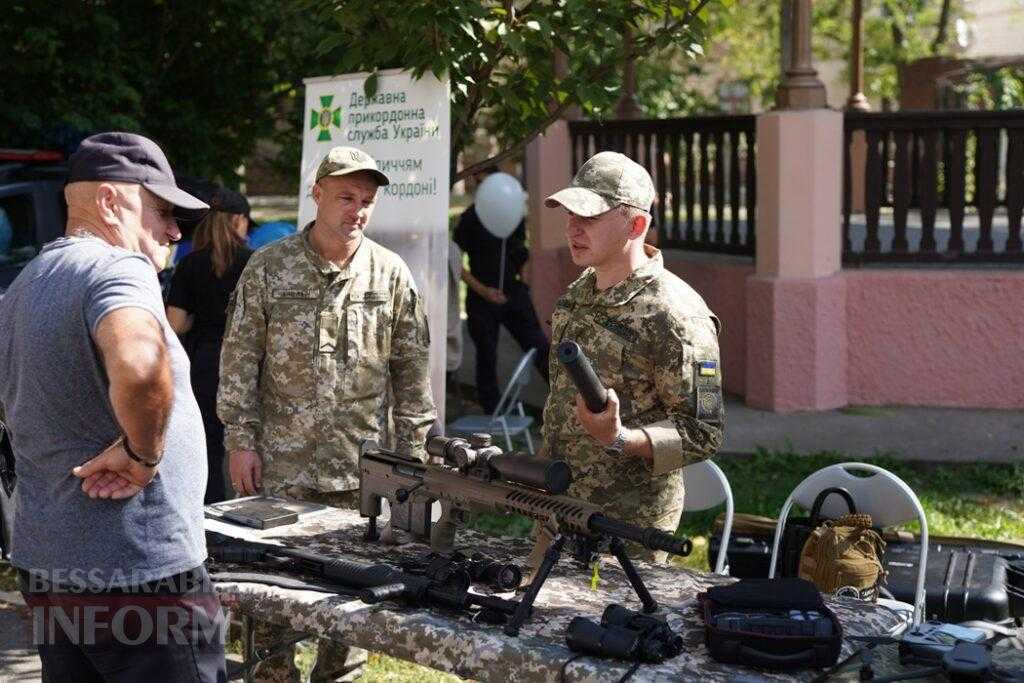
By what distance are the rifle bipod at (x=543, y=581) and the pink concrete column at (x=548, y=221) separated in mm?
7237

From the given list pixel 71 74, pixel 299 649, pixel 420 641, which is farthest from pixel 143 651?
pixel 71 74

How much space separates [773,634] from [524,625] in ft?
1.92

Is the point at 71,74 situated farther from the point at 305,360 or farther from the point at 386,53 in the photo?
the point at 305,360

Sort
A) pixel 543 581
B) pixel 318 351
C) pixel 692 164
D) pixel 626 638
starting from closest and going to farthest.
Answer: pixel 626 638, pixel 543 581, pixel 318 351, pixel 692 164

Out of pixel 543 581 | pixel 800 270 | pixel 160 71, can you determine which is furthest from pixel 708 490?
pixel 160 71

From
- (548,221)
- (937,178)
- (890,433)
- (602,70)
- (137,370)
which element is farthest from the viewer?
(548,221)

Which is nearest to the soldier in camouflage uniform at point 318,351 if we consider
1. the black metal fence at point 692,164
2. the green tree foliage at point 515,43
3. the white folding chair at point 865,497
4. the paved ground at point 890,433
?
the green tree foliage at point 515,43

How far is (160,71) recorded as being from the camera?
33.3 ft

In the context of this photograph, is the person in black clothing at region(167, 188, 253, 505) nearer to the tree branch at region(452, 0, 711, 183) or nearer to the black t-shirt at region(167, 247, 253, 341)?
the black t-shirt at region(167, 247, 253, 341)

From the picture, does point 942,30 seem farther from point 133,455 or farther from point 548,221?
point 133,455

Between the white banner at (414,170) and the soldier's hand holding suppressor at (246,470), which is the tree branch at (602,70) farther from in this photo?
the soldier's hand holding suppressor at (246,470)

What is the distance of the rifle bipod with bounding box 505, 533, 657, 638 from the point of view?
303cm

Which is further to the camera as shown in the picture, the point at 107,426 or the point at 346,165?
the point at 346,165

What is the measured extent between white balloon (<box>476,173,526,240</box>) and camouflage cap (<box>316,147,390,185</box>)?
14.1ft
